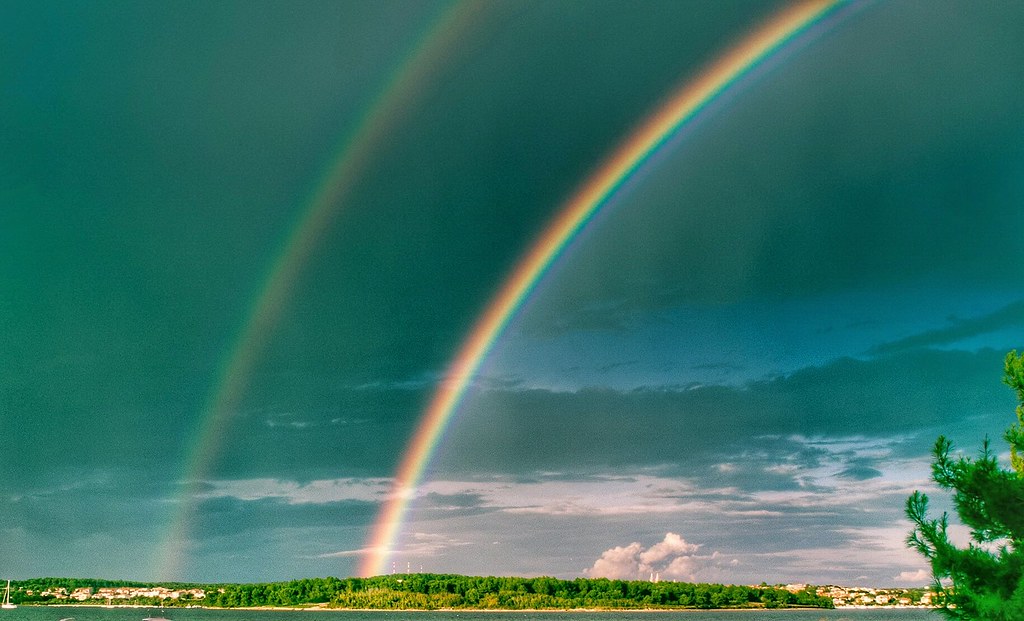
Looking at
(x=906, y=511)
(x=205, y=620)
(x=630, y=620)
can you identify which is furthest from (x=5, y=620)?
(x=906, y=511)

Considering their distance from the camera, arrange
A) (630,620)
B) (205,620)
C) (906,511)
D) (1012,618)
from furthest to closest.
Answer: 1. (630,620)
2. (205,620)
3. (906,511)
4. (1012,618)

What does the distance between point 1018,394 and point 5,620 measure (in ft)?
687

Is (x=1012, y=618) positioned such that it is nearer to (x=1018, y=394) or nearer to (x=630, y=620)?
(x=1018, y=394)

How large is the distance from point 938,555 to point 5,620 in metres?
208

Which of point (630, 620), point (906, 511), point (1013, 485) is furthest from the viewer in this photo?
point (630, 620)

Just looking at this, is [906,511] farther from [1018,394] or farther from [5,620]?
[5,620]

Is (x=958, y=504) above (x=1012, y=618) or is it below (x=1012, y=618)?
above

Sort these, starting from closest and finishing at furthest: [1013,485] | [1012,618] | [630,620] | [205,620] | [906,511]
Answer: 1. [1012,618]
2. [1013,485]
3. [906,511]
4. [205,620]
5. [630,620]

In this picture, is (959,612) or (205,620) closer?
(959,612)

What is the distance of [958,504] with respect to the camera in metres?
22.1

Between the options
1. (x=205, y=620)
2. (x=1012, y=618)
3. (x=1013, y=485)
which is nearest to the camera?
(x=1012, y=618)

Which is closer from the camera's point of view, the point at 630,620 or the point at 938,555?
the point at 938,555

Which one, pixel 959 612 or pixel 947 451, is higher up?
pixel 947 451

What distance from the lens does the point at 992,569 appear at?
70.3ft
